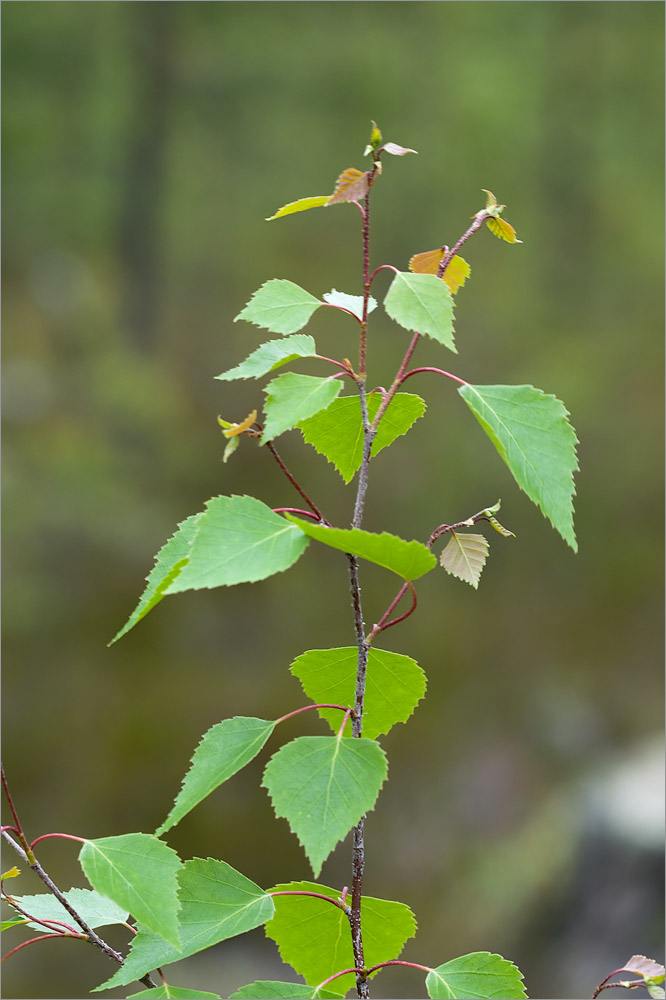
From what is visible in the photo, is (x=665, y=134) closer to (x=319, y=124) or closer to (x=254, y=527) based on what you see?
(x=319, y=124)

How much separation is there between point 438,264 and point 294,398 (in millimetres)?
77

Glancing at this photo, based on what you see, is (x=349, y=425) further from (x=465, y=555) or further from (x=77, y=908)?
(x=77, y=908)

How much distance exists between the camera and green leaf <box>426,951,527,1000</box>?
0.94 ft

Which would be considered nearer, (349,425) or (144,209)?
(349,425)

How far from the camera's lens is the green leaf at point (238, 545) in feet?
0.85

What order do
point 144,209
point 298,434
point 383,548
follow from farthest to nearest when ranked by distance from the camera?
point 144,209 → point 298,434 → point 383,548

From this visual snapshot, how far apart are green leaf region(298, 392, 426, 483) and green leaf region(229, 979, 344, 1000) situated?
0.17m

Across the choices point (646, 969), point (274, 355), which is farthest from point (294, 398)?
point (646, 969)

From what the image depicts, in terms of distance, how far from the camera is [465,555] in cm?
32

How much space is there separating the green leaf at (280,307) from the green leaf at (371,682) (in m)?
0.11

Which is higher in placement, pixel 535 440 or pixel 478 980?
pixel 535 440

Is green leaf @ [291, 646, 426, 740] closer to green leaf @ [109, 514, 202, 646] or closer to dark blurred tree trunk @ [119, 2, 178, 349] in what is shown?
green leaf @ [109, 514, 202, 646]

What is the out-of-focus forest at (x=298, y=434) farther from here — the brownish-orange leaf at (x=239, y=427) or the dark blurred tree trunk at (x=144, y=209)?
the brownish-orange leaf at (x=239, y=427)

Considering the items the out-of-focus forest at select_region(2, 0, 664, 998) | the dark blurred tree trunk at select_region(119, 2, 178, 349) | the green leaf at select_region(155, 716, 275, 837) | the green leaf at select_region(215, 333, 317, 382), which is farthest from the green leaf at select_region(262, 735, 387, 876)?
the dark blurred tree trunk at select_region(119, 2, 178, 349)
